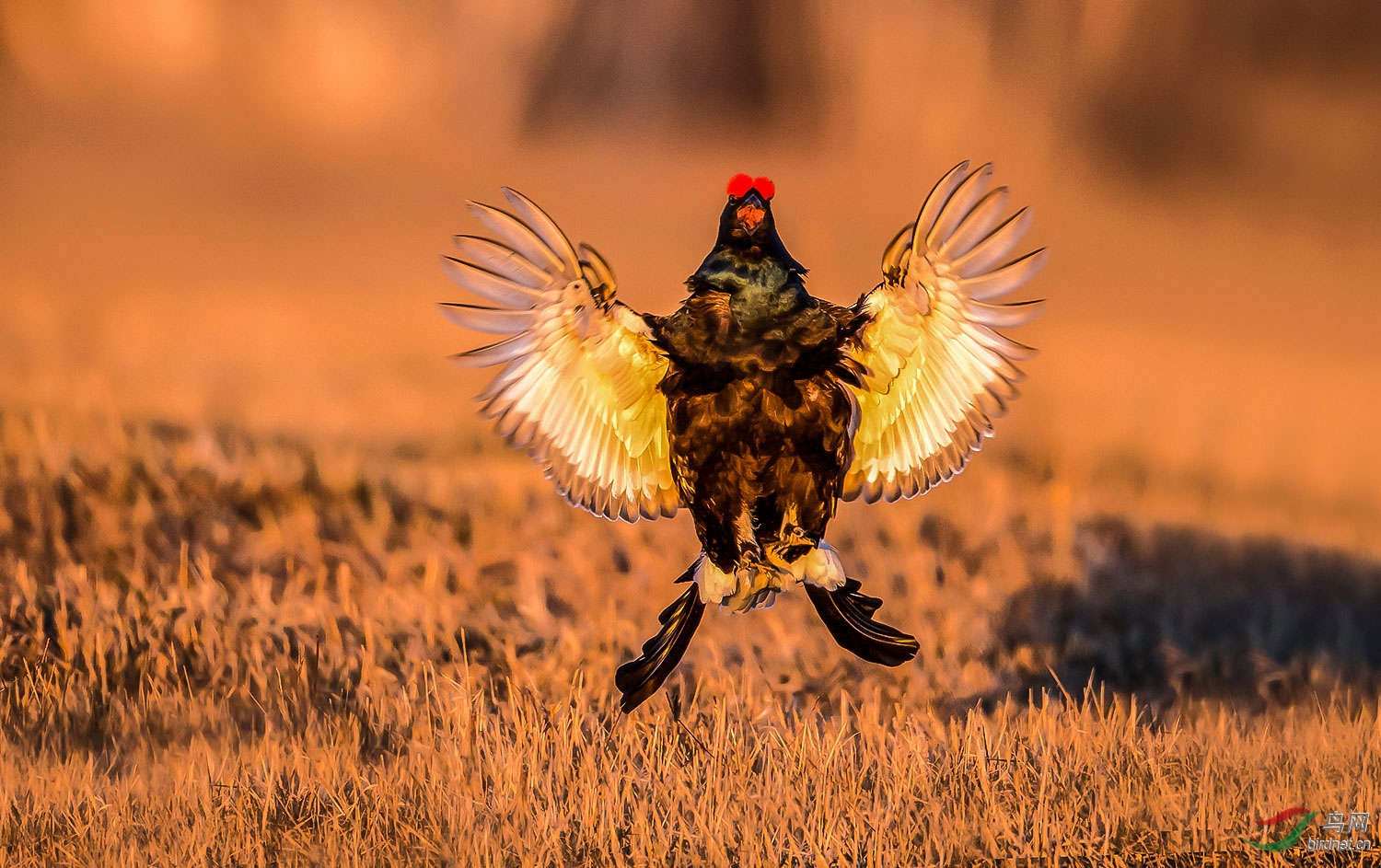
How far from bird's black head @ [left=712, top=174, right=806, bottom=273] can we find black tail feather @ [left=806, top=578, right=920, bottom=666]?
996 mm

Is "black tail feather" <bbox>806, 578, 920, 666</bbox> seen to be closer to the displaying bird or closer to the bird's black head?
the displaying bird

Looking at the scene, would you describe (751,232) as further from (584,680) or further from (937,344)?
(584,680)

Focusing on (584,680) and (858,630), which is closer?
(858,630)

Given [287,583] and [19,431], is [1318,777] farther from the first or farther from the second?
[19,431]

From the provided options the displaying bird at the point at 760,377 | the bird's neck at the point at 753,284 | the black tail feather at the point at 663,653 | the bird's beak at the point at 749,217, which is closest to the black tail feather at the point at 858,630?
the displaying bird at the point at 760,377

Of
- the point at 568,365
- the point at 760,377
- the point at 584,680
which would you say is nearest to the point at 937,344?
the point at 760,377

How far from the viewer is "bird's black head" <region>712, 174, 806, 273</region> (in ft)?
12.8

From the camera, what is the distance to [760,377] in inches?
156

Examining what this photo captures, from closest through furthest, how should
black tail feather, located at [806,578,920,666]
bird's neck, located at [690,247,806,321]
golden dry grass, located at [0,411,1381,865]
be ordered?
bird's neck, located at [690,247,806,321], black tail feather, located at [806,578,920,666], golden dry grass, located at [0,411,1381,865]

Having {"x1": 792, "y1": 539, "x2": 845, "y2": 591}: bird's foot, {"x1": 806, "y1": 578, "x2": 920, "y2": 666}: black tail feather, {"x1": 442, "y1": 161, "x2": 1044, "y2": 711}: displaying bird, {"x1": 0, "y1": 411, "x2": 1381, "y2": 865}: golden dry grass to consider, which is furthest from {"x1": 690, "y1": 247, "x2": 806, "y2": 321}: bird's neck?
{"x1": 0, "y1": 411, "x2": 1381, "y2": 865}: golden dry grass

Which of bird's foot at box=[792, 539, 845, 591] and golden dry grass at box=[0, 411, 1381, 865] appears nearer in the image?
bird's foot at box=[792, 539, 845, 591]

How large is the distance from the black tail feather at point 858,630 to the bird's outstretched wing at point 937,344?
0.33 m

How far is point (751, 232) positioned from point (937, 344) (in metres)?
0.71

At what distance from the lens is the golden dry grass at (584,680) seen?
210 inches
